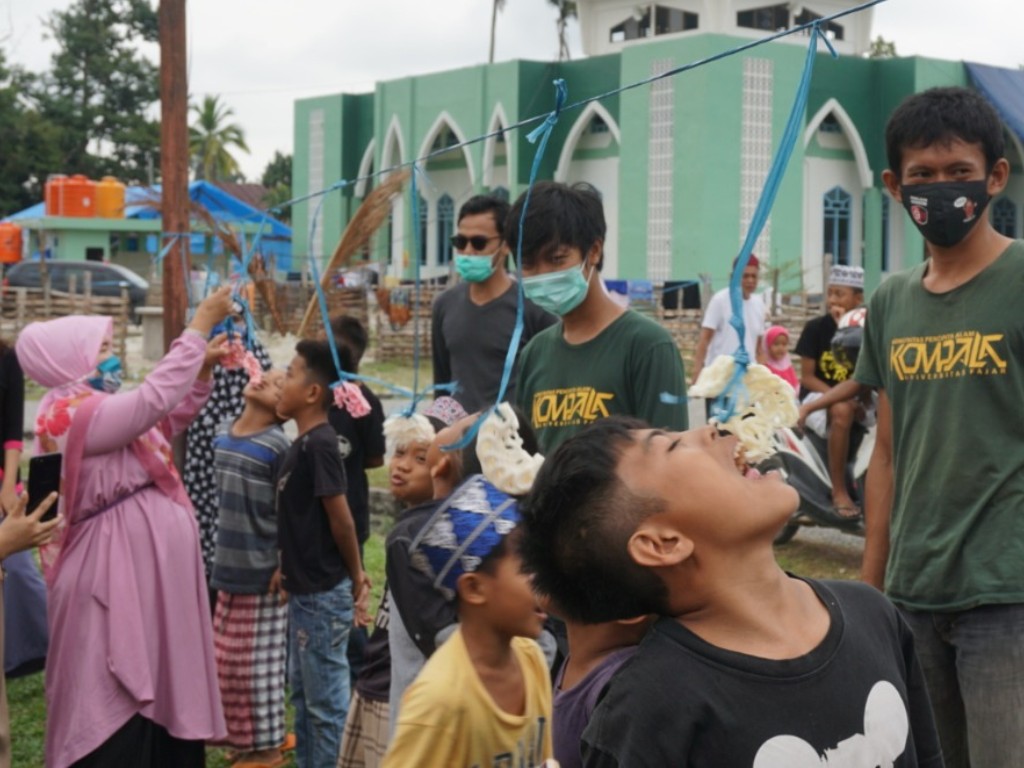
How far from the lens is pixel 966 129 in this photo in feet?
11.0

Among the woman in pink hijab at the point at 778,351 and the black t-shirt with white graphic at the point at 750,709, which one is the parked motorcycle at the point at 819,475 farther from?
the black t-shirt with white graphic at the point at 750,709

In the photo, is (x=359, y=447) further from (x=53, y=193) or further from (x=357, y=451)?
(x=53, y=193)

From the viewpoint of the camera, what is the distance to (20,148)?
5350cm

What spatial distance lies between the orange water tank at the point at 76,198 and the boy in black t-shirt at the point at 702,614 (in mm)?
42313

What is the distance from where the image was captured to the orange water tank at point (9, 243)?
3531 cm

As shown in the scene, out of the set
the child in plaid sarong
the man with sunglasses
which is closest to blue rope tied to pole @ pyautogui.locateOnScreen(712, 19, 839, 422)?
the man with sunglasses

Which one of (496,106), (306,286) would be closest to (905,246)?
(496,106)

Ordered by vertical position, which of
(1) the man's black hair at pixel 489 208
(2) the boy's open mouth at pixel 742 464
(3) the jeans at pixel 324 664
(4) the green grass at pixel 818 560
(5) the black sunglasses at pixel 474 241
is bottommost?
(4) the green grass at pixel 818 560

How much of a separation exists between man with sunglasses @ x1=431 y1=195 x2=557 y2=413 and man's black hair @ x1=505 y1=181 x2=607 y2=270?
3.65 feet

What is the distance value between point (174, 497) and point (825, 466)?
4653 mm

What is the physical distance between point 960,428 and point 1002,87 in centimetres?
2785

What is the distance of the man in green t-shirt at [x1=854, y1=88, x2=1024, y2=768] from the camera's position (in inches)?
128

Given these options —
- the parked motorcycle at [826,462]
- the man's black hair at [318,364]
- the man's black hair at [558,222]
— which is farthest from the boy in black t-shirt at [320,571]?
the parked motorcycle at [826,462]

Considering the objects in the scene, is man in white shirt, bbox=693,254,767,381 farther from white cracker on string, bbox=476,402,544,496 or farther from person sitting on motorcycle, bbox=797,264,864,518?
white cracker on string, bbox=476,402,544,496
